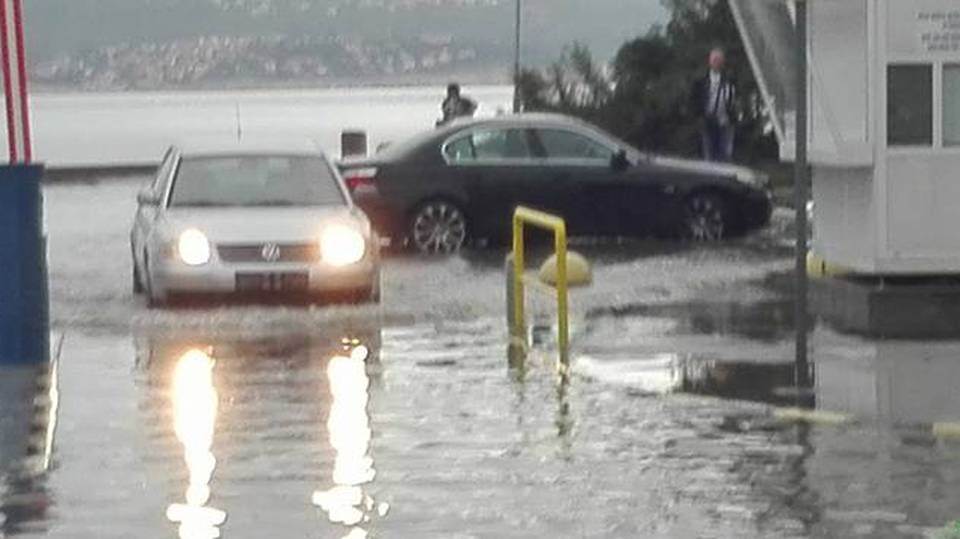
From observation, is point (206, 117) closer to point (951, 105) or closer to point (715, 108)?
point (715, 108)

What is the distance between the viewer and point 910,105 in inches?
665

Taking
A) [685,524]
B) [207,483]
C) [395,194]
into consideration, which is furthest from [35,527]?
[395,194]

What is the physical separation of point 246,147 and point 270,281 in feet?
8.22

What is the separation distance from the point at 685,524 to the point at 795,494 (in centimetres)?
84

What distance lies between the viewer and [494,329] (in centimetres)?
1870

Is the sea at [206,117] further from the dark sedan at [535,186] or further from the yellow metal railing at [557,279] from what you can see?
the yellow metal railing at [557,279]

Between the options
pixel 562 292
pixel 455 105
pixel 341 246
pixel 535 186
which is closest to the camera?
pixel 562 292

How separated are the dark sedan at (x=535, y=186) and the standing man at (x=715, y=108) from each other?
4.21m

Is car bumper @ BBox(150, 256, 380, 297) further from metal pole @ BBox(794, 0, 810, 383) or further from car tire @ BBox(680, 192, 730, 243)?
car tire @ BBox(680, 192, 730, 243)

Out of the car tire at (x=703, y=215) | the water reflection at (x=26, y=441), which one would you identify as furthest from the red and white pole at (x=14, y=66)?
the car tire at (x=703, y=215)

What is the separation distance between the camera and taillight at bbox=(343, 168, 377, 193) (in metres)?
26.8

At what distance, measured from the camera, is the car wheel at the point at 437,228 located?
27.0 meters

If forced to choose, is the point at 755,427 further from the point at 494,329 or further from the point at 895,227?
the point at 494,329

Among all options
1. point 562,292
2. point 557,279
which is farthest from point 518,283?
point 562,292
